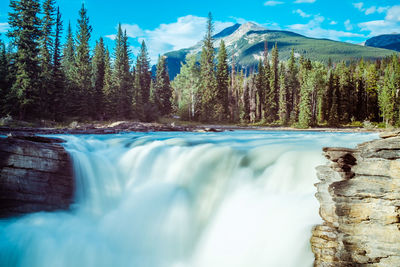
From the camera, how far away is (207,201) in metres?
8.07

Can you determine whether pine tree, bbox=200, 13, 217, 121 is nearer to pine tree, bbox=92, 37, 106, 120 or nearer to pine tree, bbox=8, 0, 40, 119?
pine tree, bbox=92, 37, 106, 120

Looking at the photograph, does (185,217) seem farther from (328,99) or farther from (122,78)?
(328,99)

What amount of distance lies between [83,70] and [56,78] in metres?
7.22

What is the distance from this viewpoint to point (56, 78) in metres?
35.1

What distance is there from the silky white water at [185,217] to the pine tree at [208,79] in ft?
137

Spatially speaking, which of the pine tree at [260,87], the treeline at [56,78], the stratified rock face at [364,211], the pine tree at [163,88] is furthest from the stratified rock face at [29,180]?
the pine tree at [260,87]

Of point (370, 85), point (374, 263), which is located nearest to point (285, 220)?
point (374, 263)

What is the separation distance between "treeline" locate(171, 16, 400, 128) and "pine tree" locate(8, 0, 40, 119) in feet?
88.6

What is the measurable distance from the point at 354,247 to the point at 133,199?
20.6 ft

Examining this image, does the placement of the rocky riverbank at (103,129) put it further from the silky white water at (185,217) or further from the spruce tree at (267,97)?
the spruce tree at (267,97)

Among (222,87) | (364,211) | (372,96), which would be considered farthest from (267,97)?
(364,211)

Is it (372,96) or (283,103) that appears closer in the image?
(283,103)

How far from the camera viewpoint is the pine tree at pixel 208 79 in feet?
170

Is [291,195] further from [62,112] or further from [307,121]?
[307,121]
